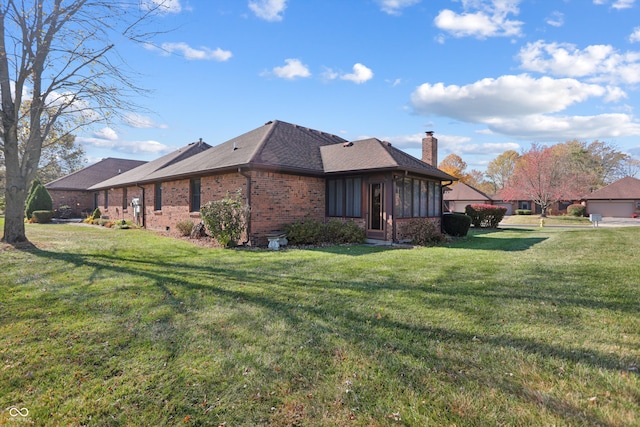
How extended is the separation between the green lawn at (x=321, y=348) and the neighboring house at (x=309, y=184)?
534 centimetres

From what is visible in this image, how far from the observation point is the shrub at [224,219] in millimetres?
10695

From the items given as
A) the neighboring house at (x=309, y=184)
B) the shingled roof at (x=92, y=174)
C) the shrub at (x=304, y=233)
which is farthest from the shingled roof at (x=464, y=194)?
the shingled roof at (x=92, y=174)

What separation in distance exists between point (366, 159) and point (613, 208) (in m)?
39.8

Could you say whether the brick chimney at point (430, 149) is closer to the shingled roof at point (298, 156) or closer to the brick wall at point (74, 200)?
the shingled roof at point (298, 156)

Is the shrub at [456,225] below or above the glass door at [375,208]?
below

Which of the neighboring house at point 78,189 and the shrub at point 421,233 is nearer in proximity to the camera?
the shrub at point 421,233

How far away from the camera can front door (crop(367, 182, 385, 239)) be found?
39.9 feet

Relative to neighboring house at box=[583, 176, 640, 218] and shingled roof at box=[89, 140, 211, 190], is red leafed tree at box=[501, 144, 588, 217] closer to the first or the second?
neighboring house at box=[583, 176, 640, 218]

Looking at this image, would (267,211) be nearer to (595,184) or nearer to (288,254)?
(288,254)

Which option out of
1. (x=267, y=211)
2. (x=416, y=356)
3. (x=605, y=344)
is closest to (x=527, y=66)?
(x=267, y=211)

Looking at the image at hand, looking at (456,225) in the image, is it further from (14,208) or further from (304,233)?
(14,208)

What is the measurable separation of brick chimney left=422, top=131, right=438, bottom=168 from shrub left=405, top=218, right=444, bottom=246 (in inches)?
267

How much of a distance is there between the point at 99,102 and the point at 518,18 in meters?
13.2

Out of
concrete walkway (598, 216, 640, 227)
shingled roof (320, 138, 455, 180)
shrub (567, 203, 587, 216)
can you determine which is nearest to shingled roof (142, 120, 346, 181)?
shingled roof (320, 138, 455, 180)
